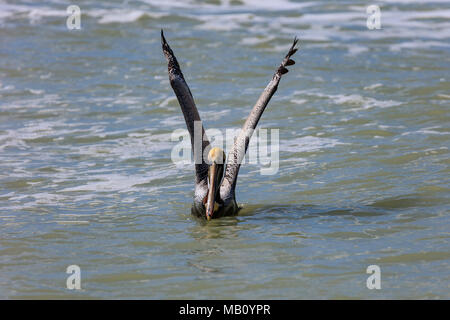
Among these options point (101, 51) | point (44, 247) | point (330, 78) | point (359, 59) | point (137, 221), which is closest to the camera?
point (44, 247)

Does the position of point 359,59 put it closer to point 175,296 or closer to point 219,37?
point 219,37

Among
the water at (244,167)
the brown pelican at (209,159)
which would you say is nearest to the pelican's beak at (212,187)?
the brown pelican at (209,159)

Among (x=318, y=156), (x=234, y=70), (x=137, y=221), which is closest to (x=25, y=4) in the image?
(x=234, y=70)

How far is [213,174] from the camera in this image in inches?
283

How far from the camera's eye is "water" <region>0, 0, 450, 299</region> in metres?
6.38

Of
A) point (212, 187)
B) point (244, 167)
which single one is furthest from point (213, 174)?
point (244, 167)

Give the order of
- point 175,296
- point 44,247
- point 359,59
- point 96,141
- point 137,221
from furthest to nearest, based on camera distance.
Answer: point 359,59 → point 96,141 → point 137,221 → point 44,247 → point 175,296

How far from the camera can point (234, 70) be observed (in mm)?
14773

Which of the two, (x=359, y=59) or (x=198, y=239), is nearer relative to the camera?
(x=198, y=239)

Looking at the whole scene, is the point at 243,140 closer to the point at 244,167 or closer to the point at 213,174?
the point at 213,174

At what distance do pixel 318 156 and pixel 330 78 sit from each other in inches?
167

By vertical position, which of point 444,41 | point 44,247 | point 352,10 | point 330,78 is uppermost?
point 352,10

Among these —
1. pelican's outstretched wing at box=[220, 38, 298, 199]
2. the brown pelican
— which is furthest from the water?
pelican's outstretched wing at box=[220, 38, 298, 199]

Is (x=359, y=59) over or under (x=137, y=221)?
over
